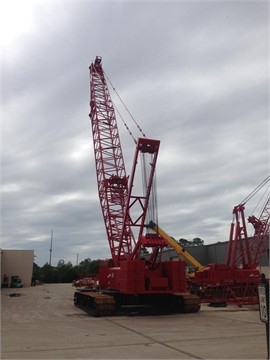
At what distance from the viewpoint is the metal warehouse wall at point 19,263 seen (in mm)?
54938

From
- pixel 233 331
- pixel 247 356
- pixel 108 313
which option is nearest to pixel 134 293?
pixel 108 313

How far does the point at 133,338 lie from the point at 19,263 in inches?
1890

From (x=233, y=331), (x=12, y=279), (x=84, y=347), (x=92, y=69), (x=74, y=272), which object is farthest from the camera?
(x=74, y=272)

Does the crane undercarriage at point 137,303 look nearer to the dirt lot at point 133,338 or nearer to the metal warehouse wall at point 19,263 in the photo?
the dirt lot at point 133,338

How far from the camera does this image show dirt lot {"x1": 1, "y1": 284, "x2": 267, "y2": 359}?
8.73 m

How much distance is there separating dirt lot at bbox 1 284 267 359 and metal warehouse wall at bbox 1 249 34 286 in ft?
136

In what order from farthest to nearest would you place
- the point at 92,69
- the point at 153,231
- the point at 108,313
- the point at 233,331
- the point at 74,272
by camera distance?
the point at 74,272 < the point at 92,69 < the point at 153,231 < the point at 108,313 < the point at 233,331

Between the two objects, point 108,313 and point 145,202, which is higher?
point 145,202

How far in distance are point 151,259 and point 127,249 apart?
7.17 m

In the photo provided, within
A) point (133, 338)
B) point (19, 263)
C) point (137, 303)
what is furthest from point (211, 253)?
point (133, 338)

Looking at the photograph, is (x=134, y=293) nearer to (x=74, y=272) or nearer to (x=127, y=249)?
(x=127, y=249)

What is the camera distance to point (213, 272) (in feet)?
84.8

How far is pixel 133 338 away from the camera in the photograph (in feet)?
36.1

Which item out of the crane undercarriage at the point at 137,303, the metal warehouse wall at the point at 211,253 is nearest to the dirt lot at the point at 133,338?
the crane undercarriage at the point at 137,303
